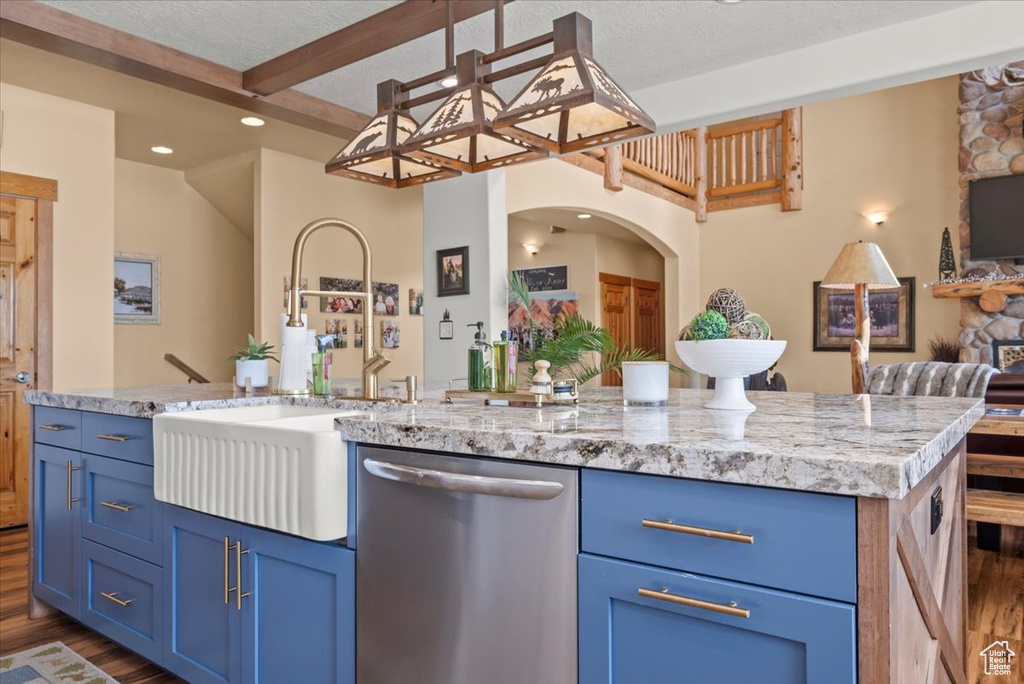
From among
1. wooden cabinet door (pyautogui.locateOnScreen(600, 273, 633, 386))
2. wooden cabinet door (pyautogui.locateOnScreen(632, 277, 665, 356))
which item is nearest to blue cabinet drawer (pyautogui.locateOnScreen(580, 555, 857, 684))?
wooden cabinet door (pyautogui.locateOnScreen(600, 273, 633, 386))

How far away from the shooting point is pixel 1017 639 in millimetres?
2502

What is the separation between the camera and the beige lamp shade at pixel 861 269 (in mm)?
4758

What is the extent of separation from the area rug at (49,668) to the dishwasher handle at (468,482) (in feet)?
4.59

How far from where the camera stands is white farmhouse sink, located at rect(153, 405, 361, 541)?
1.55m

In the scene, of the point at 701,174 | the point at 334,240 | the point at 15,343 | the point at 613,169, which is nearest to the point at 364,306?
the point at 15,343

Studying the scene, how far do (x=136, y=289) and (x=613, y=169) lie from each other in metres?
4.38

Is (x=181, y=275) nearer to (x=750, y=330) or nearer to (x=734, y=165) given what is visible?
(x=750, y=330)

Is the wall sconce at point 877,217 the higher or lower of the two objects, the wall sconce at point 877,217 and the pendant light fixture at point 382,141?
the higher

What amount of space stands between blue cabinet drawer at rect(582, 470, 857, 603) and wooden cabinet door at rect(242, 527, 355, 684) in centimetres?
69

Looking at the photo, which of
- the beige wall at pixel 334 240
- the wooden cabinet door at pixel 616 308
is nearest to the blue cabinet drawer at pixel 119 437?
the beige wall at pixel 334 240

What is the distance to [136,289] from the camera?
6012 mm

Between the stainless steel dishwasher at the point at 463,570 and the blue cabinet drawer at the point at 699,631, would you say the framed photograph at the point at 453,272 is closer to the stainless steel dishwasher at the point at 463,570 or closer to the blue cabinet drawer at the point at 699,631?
the stainless steel dishwasher at the point at 463,570

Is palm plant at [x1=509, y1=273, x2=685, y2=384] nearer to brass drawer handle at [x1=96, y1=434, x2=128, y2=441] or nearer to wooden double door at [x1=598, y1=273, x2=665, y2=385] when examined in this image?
brass drawer handle at [x1=96, y1=434, x2=128, y2=441]

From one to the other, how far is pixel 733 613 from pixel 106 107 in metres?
5.18
